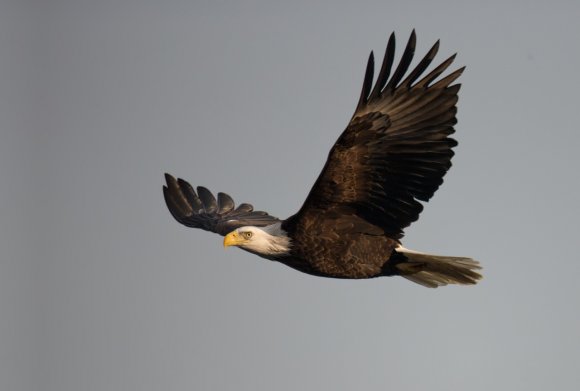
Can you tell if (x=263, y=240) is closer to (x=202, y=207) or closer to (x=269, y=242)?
(x=269, y=242)

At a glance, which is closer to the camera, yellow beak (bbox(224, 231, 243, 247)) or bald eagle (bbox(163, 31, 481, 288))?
bald eagle (bbox(163, 31, 481, 288))

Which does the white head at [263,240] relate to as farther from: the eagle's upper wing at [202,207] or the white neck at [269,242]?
the eagle's upper wing at [202,207]

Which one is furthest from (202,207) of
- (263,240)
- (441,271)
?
(441,271)

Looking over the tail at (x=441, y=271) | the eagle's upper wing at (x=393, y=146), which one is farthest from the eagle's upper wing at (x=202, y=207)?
the eagle's upper wing at (x=393, y=146)

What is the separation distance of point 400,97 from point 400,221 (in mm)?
1295

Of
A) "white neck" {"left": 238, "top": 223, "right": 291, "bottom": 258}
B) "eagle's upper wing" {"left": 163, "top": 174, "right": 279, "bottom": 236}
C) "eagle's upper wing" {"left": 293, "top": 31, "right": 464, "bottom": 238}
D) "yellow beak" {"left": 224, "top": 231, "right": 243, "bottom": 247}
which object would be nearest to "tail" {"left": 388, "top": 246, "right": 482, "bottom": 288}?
"eagle's upper wing" {"left": 293, "top": 31, "right": 464, "bottom": 238}

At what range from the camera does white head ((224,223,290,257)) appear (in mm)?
10273

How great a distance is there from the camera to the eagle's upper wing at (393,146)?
9680mm

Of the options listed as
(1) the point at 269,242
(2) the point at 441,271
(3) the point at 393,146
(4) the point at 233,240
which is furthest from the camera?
(2) the point at 441,271

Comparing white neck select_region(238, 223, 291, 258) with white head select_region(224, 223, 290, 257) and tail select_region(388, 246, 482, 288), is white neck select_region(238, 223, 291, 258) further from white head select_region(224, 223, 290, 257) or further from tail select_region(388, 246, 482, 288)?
tail select_region(388, 246, 482, 288)

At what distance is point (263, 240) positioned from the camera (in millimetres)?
10305

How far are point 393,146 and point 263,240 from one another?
160cm

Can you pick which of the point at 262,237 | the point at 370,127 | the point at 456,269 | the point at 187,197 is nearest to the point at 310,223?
the point at 262,237

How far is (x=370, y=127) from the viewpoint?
970 centimetres
